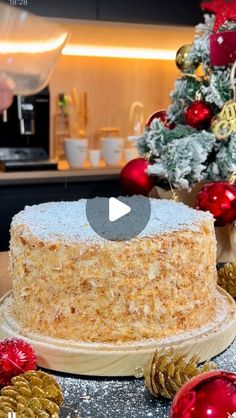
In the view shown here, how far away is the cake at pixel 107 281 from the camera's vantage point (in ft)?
2.48

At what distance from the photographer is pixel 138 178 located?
1.37m

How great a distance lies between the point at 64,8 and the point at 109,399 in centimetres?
221

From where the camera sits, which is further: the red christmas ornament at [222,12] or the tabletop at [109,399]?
the red christmas ornament at [222,12]

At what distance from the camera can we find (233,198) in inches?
46.5

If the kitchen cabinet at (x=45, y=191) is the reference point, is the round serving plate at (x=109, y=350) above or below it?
above

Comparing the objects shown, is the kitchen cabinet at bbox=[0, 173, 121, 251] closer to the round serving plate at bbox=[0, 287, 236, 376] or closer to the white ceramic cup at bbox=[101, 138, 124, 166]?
the white ceramic cup at bbox=[101, 138, 124, 166]

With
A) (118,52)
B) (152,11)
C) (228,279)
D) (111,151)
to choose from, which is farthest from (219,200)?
(118,52)

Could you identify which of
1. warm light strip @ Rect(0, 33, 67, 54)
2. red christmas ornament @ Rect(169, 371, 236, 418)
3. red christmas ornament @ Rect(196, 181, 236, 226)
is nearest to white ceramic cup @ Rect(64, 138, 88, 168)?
warm light strip @ Rect(0, 33, 67, 54)

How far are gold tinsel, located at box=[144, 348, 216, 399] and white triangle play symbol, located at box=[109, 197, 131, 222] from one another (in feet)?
0.67

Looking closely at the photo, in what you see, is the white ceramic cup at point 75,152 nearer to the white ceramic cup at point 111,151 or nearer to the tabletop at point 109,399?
the white ceramic cup at point 111,151

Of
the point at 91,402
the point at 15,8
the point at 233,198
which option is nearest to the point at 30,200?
the point at 15,8

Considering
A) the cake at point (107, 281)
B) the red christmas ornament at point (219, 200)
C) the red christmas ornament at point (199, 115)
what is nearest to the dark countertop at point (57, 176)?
the red christmas ornament at point (199, 115)

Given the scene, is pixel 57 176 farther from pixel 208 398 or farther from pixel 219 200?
pixel 208 398

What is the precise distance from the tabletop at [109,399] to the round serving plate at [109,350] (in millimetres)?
11
